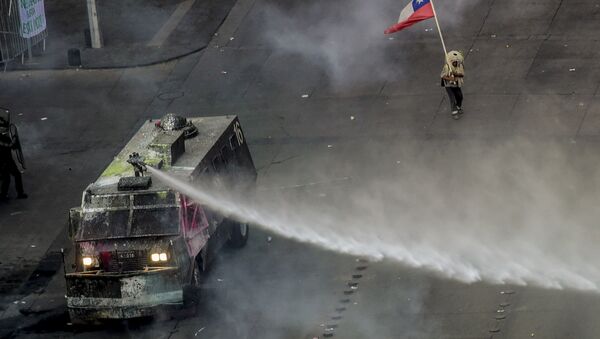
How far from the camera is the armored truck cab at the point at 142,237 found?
62.3ft

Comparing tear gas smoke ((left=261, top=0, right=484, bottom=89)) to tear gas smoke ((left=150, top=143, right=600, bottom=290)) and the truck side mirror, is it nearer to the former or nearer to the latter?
tear gas smoke ((left=150, top=143, right=600, bottom=290))

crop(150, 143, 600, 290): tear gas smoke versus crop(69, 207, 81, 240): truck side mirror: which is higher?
crop(69, 207, 81, 240): truck side mirror

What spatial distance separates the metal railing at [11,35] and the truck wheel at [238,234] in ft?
34.5

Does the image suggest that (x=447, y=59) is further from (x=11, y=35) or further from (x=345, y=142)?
(x=11, y=35)

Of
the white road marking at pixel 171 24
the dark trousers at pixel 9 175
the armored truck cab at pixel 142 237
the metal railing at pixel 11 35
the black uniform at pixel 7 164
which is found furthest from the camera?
the white road marking at pixel 171 24

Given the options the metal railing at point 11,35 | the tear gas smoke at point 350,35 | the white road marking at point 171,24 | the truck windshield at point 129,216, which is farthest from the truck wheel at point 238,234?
the metal railing at point 11,35

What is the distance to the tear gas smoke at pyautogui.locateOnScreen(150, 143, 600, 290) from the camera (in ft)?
66.1

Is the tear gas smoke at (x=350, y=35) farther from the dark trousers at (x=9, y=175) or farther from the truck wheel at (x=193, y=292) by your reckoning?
the truck wheel at (x=193, y=292)

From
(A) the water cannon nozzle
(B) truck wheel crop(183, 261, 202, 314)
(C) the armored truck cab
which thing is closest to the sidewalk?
(C) the armored truck cab

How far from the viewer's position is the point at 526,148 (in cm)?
2444

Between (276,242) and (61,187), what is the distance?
514 cm

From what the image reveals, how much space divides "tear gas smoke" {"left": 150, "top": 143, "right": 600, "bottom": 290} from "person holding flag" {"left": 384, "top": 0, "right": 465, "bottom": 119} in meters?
1.36

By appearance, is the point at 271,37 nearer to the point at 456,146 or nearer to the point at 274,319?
the point at 456,146

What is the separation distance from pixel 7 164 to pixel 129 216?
5410 millimetres
